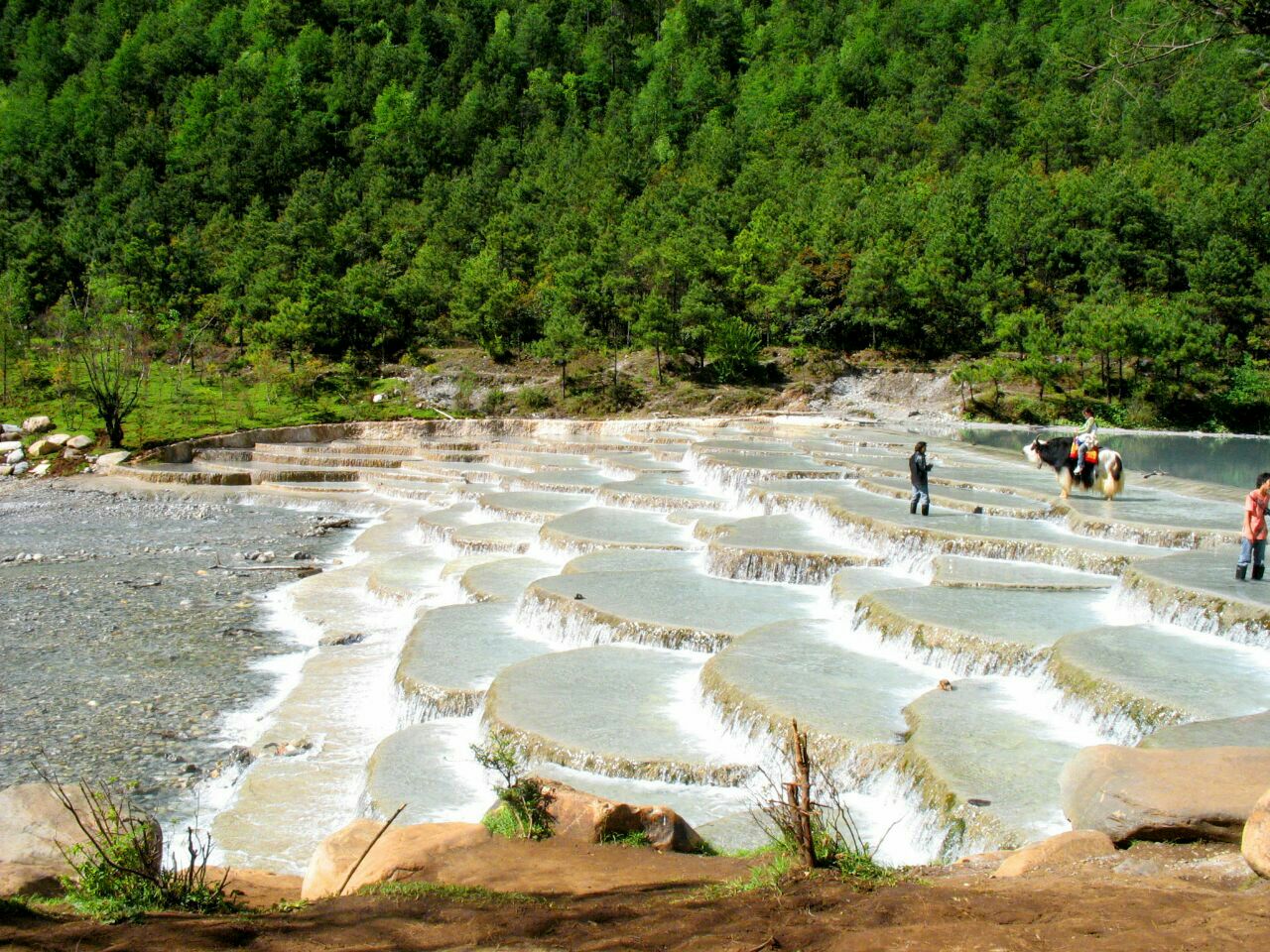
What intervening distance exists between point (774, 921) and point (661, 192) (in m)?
66.2

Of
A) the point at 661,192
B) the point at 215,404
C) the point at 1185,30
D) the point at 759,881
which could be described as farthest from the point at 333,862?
the point at 661,192

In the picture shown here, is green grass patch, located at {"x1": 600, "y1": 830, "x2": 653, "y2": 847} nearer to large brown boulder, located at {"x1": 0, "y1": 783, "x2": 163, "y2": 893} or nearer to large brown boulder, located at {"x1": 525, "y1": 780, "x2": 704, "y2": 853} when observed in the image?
large brown boulder, located at {"x1": 525, "y1": 780, "x2": 704, "y2": 853}

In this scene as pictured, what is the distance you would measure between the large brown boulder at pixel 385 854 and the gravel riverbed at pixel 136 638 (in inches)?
140

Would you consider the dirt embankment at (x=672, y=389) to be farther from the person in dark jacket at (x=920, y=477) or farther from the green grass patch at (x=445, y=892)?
the green grass patch at (x=445, y=892)

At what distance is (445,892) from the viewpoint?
5.39 metres

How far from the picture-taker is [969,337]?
51594 mm

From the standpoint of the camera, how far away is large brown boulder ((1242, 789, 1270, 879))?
5004 millimetres

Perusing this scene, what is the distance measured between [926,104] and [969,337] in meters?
40.0

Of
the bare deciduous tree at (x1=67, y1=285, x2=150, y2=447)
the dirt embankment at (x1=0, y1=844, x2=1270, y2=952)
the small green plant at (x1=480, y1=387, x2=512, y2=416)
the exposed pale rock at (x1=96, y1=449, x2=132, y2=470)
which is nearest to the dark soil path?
the dirt embankment at (x1=0, y1=844, x2=1270, y2=952)

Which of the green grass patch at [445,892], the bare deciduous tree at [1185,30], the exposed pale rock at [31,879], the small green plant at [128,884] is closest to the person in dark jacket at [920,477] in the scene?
the bare deciduous tree at [1185,30]

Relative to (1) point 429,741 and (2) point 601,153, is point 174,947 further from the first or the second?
(2) point 601,153

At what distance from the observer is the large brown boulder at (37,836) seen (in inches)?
217

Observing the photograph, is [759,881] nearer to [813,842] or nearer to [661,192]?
[813,842]

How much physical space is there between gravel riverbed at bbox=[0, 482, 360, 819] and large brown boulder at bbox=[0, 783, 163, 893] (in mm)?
2743
